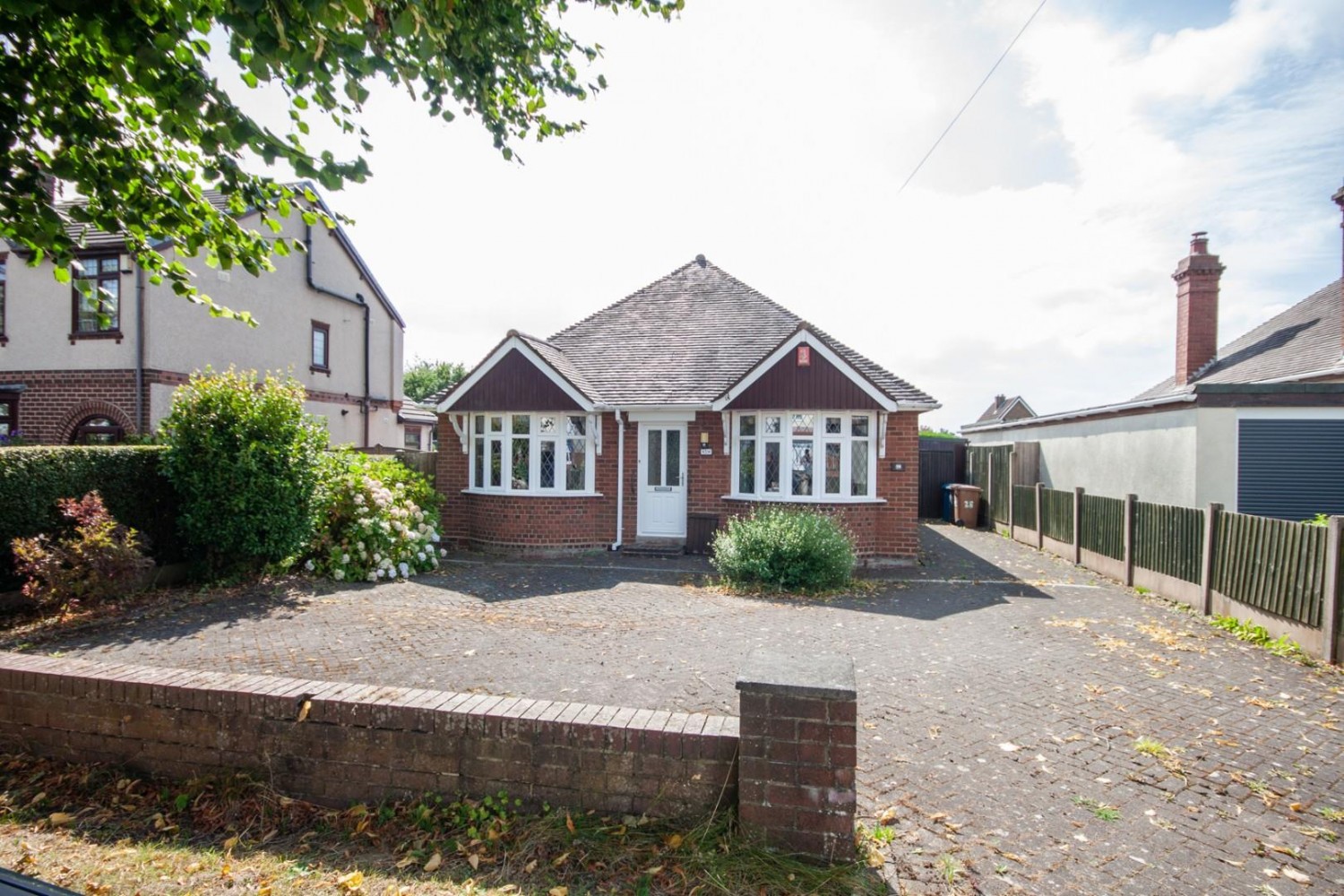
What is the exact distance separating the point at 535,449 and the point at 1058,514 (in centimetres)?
1052

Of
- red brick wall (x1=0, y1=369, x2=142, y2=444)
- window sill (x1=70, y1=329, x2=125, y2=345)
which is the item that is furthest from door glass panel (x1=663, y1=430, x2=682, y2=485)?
window sill (x1=70, y1=329, x2=125, y2=345)

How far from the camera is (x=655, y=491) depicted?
13.7 metres

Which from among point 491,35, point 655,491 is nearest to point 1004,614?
point 655,491

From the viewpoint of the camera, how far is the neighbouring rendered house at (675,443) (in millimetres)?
12352

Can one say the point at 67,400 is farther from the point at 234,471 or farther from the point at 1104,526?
the point at 1104,526

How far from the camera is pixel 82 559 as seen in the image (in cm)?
757

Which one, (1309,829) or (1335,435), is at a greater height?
(1335,435)

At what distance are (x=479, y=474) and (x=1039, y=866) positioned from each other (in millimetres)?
12208

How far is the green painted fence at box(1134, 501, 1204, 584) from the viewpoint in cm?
895

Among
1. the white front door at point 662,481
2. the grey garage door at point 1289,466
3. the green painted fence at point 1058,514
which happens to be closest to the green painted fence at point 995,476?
the green painted fence at point 1058,514

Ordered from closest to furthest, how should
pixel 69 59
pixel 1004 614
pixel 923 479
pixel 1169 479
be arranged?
pixel 69 59 → pixel 1004 614 → pixel 1169 479 → pixel 923 479

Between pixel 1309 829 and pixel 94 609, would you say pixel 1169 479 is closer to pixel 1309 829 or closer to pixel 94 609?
pixel 1309 829

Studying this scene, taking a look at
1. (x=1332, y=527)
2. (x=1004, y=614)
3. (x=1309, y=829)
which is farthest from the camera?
(x=1004, y=614)

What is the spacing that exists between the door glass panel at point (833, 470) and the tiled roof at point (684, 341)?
53.7 inches
